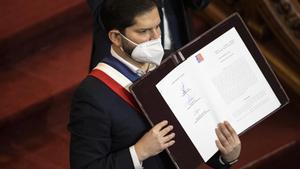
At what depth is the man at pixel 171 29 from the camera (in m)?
1.68

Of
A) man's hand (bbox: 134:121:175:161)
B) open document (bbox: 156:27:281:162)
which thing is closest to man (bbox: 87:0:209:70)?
open document (bbox: 156:27:281:162)

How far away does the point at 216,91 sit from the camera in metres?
1.33

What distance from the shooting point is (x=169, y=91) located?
4.12ft

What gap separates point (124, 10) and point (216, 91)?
29 centimetres

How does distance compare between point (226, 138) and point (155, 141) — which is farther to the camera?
point (226, 138)

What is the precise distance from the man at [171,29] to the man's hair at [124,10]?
0.39m

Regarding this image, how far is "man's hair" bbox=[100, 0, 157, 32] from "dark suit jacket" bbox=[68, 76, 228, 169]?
132 mm

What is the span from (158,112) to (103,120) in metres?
0.12

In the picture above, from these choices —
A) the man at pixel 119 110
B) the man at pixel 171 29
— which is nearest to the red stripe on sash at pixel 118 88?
the man at pixel 119 110

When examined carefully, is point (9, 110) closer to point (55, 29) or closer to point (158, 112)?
point (55, 29)

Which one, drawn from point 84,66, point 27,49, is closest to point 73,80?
point 84,66

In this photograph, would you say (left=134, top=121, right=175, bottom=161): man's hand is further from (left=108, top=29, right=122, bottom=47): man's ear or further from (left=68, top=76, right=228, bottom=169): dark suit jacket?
(left=108, top=29, right=122, bottom=47): man's ear

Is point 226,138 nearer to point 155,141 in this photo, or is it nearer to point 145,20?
point 155,141

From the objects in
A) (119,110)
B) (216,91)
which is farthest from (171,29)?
(119,110)
